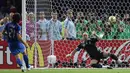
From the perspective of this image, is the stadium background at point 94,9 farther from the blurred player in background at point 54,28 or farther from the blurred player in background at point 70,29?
the blurred player in background at point 54,28

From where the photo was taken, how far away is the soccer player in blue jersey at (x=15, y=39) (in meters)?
14.9

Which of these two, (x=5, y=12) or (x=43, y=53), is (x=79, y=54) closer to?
(x=43, y=53)

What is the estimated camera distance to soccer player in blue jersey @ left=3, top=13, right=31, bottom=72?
49.0 feet

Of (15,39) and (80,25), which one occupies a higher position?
(80,25)

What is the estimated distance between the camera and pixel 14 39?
15.1m

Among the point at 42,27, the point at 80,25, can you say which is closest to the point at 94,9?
the point at 80,25

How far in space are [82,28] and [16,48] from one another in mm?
3065

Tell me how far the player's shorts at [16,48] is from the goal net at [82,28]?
1.67m

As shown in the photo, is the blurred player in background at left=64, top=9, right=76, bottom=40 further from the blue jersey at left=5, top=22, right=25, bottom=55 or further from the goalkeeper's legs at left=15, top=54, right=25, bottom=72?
the goalkeeper's legs at left=15, top=54, right=25, bottom=72

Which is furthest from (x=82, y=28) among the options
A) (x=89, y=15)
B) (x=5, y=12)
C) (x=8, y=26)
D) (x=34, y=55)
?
(x=5, y=12)

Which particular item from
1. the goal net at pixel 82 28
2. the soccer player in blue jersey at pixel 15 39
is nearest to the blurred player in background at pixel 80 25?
the goal net at pixel 82 28

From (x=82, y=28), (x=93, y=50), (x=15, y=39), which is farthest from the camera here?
(x=82, y=28)

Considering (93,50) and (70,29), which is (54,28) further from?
(93,50)

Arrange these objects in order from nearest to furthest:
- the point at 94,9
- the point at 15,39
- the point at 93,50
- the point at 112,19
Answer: the point at 15,39, the point at 93,50, the point at 112,19, the point at 94,9
